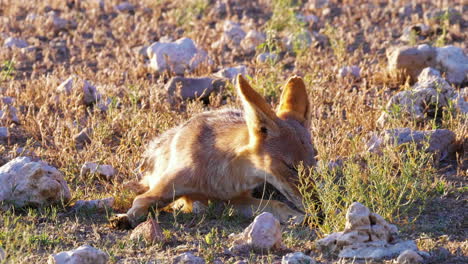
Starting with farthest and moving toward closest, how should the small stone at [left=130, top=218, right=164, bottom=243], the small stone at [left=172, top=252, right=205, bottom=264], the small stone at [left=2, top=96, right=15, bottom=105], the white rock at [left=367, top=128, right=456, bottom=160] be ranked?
the small stone at [left=2, top=96, right=15, bottom=105], the white rock at [left=367, top=128, right=456, bottom=160], the small stone at [left=130, top=218, right=164, bottom=243], the small stone at [left=172, top=252, right=205, bottom=264]

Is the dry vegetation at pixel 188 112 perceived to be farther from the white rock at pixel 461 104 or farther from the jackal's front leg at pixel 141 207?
the white rock at pixel 461 104

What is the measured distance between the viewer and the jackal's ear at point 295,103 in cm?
622

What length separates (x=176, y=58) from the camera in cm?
1009

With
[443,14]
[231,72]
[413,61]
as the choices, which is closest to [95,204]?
[231,72]

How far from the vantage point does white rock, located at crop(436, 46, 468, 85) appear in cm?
936

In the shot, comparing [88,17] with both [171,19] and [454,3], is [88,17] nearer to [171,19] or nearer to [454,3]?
[171,19]

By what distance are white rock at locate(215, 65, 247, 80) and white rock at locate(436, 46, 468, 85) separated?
7.94 ft

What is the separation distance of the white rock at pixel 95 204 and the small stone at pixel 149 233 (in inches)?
34.5

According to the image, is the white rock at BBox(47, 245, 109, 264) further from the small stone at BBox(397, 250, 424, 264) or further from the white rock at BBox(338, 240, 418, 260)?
the small stone at BBox(397, 250, 424, 264)

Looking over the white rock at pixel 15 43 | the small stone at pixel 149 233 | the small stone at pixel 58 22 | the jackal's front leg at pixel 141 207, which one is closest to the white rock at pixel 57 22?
the small stone at pixel 58 22

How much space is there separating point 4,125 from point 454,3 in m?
7.95

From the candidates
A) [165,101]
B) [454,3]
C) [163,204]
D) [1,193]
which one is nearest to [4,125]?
[165,101]

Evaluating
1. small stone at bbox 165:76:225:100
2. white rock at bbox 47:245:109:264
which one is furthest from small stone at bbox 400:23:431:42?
white rock at bbox 47:245:109:264

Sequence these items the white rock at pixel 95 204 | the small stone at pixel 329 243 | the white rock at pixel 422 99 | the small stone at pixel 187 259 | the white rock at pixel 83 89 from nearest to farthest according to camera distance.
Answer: the small stone at pixel 187 259 → the small stone at pixel 329 243 → the white rock at pixel 95 204 → the white rock at pixel 422 99 → the white rock at pixel 83 89
